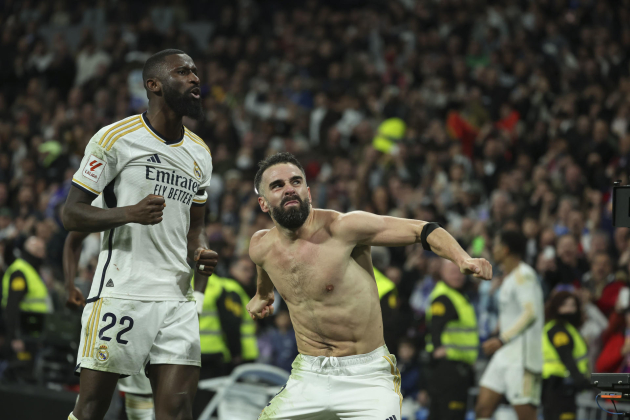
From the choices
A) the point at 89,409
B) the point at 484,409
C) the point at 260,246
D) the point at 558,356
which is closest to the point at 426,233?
the point at 260,246

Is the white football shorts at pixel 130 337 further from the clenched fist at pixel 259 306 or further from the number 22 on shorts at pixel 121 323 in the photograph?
the clenched fist at pixel 259 306

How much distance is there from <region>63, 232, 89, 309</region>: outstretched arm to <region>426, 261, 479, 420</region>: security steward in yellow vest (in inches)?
166

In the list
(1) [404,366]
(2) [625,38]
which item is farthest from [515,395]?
(2) [625,38]

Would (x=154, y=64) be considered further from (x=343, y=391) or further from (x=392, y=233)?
(x=343, y=391)

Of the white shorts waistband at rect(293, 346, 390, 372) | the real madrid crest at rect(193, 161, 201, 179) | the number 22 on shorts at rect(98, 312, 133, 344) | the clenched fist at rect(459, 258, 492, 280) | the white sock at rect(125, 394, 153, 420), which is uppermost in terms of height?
the real madrid crest at rect(193, 161, 201, 179)

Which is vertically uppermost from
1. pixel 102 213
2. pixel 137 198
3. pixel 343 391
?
pixel 137 198

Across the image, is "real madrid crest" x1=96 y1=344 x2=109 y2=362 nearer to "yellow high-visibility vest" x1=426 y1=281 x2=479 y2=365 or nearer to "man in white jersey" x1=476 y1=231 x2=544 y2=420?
"man in white jersey" x1=476 y1=231 x2=544 y2=420

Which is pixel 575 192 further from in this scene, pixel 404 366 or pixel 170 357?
pixel 170 357

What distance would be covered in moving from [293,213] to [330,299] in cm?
52

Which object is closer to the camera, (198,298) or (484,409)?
(198,298)

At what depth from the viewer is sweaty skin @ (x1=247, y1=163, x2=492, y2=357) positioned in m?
4.55

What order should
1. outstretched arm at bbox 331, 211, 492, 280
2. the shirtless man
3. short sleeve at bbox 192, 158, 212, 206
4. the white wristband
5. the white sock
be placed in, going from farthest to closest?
the white sock
the white wristband
short sleeve at bbox 192, 158, 212, 206
the shirtless man
outstretched arm at bbox 331, 211, 492, 280

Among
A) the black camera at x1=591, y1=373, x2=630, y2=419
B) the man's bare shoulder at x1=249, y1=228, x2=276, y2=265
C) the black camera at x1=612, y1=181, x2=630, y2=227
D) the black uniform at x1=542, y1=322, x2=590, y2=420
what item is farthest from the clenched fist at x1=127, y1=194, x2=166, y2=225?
the black uniform at x1=542, y1=322, x2=590, y2=420

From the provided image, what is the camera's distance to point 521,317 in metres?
7.71
